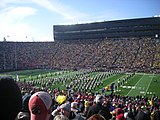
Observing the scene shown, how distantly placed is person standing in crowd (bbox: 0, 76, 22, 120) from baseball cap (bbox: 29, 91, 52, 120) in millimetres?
491

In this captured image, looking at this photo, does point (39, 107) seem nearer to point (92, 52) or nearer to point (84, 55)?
point (84, 55)

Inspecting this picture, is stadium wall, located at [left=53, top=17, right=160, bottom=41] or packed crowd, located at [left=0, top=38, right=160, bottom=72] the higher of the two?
stadium wall, located at [left=53, top=17, right=160, bottom=41]

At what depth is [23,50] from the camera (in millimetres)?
68062

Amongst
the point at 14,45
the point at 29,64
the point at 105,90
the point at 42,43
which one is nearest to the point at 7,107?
the point at 105,90

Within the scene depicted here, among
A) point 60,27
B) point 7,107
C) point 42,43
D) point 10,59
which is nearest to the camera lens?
point 7,107

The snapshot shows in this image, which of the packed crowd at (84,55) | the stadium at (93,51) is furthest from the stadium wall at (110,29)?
the packed crowd at (84,55)

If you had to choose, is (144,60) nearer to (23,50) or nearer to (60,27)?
(23,50)

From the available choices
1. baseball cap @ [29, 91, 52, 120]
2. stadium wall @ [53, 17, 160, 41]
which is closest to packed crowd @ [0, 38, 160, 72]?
stadium wall @ [53, 17, 160, 41]

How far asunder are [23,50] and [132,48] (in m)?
30.6

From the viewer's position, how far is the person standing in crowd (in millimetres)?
1596

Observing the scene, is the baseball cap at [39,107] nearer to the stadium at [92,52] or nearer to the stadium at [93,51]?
the stadium at [92,52]

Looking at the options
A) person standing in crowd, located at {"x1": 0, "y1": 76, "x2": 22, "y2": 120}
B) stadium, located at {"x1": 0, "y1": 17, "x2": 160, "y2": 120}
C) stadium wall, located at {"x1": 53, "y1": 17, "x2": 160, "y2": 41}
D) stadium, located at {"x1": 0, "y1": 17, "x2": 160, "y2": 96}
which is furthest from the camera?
stadium wall, located at {"x1": 53, "y1": 17, "x2": 160, "y2": 41}

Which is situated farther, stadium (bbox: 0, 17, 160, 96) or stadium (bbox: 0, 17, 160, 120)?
stadium (bbox: 0, 17, 160, 96)

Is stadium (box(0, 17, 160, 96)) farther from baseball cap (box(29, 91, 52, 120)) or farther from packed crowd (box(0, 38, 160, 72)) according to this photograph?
baseball cap (box(29, 91, 52, 120))
